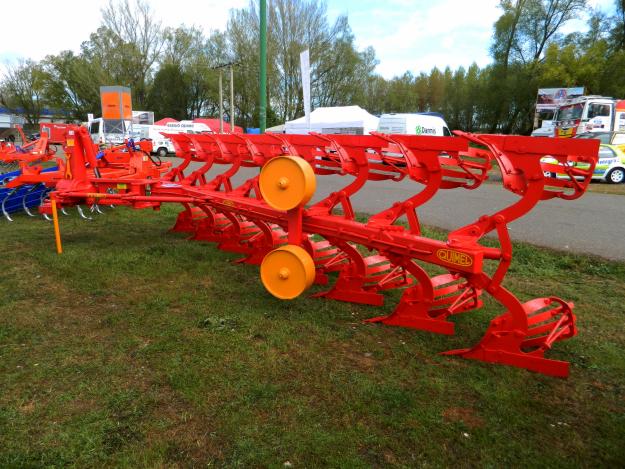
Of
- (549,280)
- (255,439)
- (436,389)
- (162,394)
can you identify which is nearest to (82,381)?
(162,394)

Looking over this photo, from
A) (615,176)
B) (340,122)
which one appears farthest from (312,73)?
(615,176)

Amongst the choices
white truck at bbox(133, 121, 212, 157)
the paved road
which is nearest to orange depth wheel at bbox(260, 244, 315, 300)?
the paved road

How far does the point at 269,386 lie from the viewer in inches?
120

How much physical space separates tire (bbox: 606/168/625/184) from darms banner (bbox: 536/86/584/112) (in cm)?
1750

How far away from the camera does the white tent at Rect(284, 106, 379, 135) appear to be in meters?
26.7

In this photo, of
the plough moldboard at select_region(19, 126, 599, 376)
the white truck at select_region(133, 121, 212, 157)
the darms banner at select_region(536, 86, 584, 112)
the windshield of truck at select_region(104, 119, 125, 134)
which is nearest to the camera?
the plough moldboard at select_region(19, 126, 599, 376)

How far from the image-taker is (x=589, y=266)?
5.75m

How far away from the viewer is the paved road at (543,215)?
6.88 m

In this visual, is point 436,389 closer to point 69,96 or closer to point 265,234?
point 265,234

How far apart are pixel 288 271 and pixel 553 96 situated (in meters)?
34.4

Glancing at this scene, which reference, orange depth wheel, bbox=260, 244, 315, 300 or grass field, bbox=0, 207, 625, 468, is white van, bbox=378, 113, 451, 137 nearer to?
grass field, bbox=0, 207, 625, 468

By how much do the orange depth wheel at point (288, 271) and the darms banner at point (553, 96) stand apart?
33202mm

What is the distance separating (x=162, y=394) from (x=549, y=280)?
4.52m

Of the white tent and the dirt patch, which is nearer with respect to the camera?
the dirt patch
